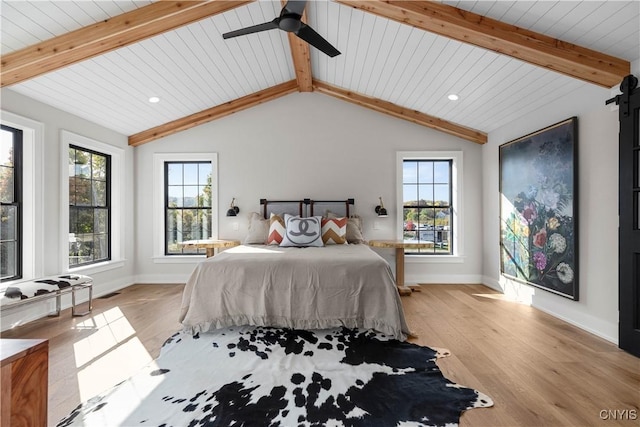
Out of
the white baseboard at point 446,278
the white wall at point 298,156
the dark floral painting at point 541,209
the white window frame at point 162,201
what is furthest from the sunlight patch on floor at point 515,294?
the white window frame at point 162,201

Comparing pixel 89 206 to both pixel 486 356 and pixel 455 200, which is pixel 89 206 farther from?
pixel 455 200

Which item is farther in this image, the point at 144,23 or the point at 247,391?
the point at 144,23

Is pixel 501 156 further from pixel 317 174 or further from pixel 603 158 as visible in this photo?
pixel 317 174

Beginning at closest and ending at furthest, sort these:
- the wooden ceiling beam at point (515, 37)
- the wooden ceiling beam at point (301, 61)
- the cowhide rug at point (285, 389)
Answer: the cowhide rug at point (285, 389) < the wooden ceiling beam at point (515, 37) < the wooden ceiling beam at point (301, 61)

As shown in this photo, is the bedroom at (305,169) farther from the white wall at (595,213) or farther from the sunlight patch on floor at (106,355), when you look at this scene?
the sunlight patch on floor at (106,355)

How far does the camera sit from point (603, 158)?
2.82m

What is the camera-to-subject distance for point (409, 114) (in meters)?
4.83

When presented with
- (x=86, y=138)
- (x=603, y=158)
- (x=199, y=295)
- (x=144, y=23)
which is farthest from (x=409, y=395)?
(x=86, y=138)

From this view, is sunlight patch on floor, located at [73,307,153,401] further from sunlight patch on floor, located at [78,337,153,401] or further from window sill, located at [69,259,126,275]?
window sill, located at [69,259,126,275]

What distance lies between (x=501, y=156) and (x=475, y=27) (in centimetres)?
234

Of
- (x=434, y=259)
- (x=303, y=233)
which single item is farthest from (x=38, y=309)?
(x=434, y=259)

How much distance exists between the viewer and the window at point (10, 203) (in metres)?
3.17

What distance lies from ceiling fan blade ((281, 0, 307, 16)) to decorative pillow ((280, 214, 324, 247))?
2.50m

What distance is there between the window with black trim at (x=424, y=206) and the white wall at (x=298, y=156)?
0.88ft
